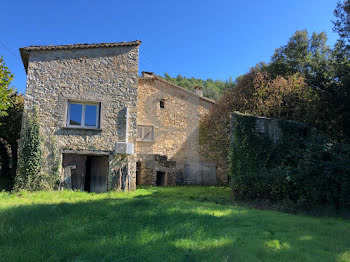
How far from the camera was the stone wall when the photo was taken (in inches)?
444

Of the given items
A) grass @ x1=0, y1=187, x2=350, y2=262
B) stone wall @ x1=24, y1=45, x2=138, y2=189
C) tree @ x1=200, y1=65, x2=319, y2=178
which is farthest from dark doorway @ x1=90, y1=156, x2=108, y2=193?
tree @ x1=200, y1=65, x2=319, y2=178

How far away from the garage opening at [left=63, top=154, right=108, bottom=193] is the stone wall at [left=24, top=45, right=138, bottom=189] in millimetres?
658

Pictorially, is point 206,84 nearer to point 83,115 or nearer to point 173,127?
point 173,127

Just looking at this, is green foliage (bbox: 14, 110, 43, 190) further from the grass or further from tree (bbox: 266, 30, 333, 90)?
tree (bbox: 266, 30, 333, 90)

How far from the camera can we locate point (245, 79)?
15719 millimetres

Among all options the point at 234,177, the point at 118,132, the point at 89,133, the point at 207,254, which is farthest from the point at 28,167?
the point at 207,254

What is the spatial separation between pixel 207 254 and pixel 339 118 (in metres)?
8.83

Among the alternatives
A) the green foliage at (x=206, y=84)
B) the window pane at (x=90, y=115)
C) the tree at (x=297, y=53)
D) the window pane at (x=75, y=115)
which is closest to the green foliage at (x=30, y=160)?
the window pane at (x=75, y=115)

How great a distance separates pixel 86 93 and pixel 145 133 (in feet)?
20.4

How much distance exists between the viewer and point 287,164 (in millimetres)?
9562

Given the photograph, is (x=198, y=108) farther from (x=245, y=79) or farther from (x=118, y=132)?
(x=118, y=132)

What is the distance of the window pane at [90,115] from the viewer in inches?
463

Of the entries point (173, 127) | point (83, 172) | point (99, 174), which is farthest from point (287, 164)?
point (173, 127)

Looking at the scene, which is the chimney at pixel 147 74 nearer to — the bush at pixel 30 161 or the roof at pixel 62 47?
the roof at pixel 62 47
